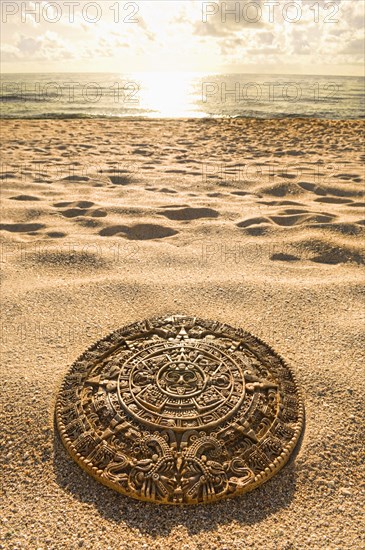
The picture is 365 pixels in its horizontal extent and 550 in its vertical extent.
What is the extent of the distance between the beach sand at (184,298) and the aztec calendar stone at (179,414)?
9 cm

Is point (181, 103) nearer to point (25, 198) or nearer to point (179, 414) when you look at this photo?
point (25, 198)

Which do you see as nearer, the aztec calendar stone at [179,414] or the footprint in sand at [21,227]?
the aztec calendar stone at [179,414]

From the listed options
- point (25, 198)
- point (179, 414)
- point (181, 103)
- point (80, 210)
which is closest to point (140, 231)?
point (80, 210)

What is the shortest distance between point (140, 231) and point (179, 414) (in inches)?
119

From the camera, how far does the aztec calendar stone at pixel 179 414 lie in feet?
6.26

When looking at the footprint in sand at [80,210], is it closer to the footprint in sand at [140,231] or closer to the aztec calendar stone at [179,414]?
the footprint in sand at [140,231]

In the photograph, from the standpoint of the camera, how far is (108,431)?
A: 6.82ft

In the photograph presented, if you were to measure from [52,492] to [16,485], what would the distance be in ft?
0.66

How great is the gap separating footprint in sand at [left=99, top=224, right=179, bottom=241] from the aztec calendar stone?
2127 millimetres

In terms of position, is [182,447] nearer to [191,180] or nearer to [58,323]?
[58,323]

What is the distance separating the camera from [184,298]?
3520 mm

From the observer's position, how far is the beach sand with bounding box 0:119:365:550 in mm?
1839

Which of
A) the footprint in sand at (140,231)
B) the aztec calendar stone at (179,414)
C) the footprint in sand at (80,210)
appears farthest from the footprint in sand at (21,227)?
the aztec calendar stone at (179,414)

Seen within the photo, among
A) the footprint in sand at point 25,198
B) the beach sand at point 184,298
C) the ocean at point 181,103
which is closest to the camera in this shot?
the beach sand at point 184,298
